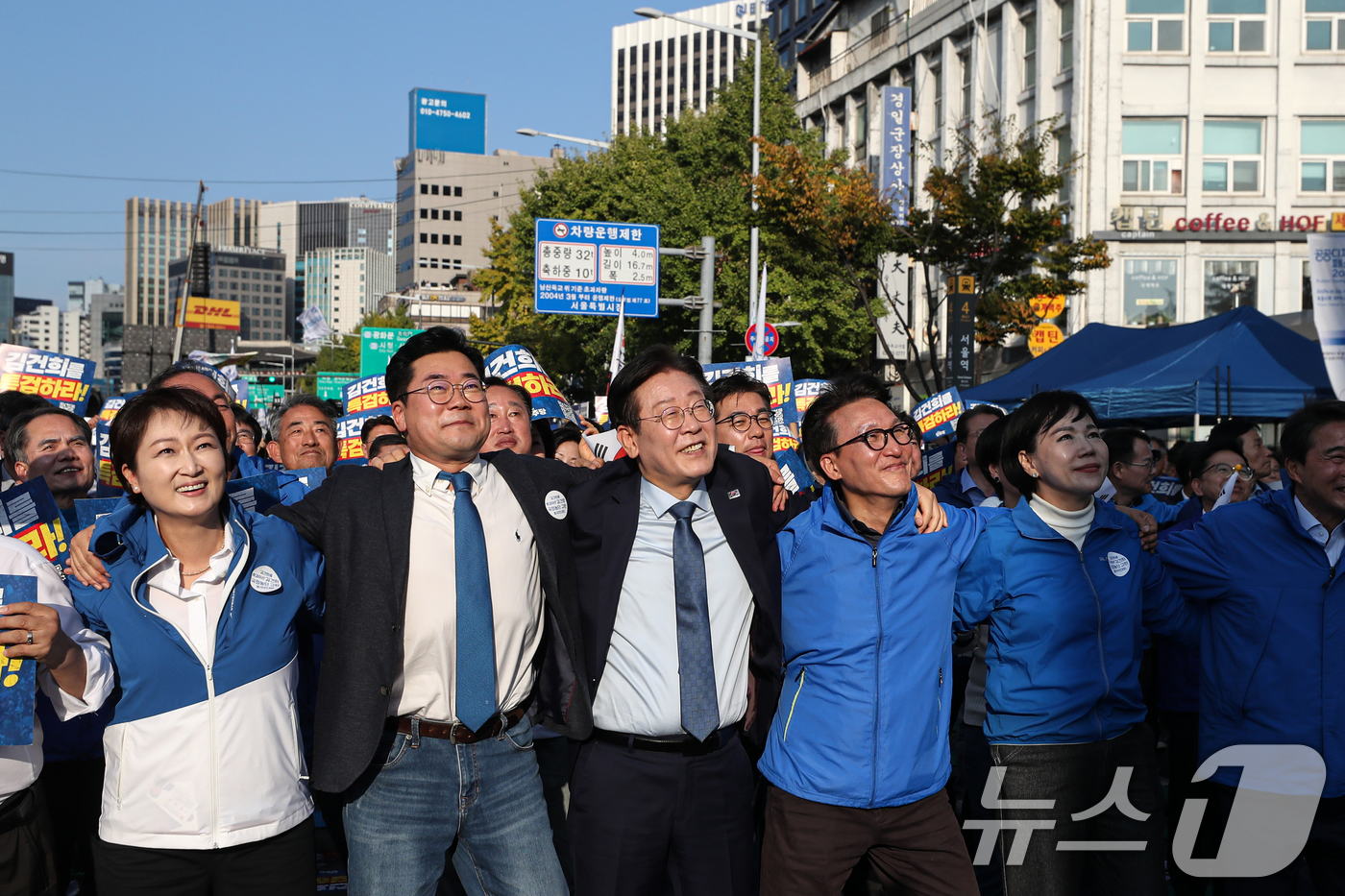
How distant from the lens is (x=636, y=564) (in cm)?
359

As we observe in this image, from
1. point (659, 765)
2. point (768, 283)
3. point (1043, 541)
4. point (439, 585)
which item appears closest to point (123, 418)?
point (439, 585)

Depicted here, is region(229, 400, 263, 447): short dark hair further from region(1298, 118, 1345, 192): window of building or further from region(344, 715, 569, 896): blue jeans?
region(1298, 118, 1345, 192): window of building

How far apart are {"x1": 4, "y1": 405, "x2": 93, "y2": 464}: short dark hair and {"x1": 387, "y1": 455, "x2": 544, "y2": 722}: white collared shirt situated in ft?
9.02

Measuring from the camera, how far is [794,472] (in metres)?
6.47

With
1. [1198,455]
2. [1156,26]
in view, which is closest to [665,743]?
[1198,455]

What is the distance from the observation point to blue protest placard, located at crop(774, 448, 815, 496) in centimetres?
627

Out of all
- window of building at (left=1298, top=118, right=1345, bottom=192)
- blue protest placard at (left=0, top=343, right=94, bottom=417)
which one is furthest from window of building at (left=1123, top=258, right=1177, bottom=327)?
blue protest placard at (left=0, top=343, right=94, bottom=417)

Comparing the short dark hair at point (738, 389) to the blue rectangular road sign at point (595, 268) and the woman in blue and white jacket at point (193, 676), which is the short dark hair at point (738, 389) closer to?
the woman in blue and white jacket at point (193, 676)

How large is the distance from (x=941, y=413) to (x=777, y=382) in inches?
61.8

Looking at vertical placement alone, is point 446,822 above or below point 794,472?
below

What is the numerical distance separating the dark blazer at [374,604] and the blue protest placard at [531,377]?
5.17m

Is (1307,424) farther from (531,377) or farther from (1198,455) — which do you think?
(531,377)

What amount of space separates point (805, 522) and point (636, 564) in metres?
0.57

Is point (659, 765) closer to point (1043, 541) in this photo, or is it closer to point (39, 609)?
point (1043, 541)
